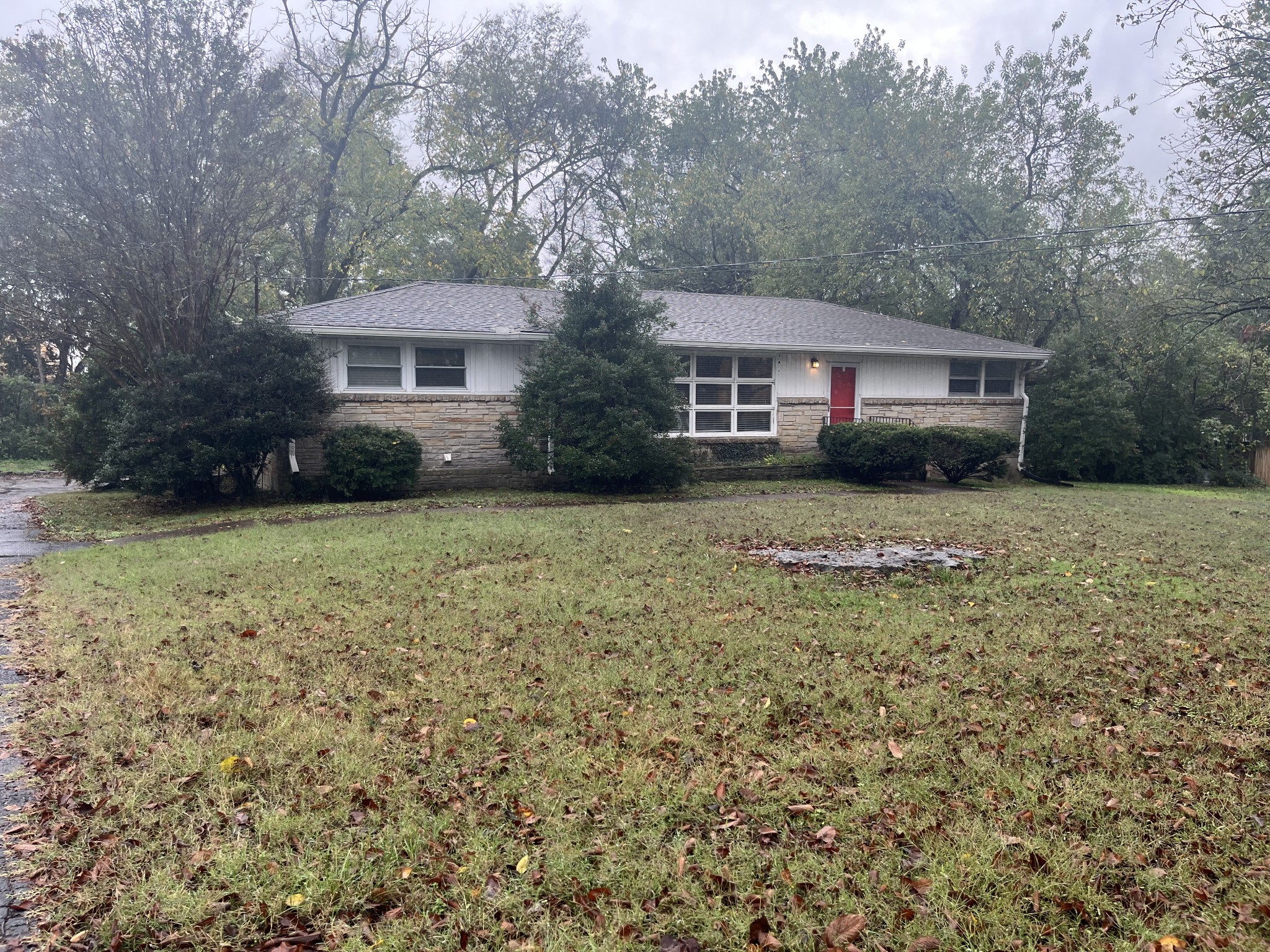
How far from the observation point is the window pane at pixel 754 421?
17547 millimetres

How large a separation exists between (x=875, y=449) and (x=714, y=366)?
3.96 metres

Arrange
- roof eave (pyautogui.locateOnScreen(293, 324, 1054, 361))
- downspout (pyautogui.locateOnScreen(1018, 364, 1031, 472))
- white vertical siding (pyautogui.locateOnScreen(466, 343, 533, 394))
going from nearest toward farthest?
roof eave (pyautogui.locateOnScreen(293, 324, 1054, 361))
white vertical siding (pyautogui.locateOnScreen(466, 343, 533, 394))
downspout (pyautogui.locateOnScreen(1018, 364, 1031, 472))

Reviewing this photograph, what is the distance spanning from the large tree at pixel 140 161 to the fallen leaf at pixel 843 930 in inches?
517

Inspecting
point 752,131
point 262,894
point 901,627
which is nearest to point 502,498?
point 901,627

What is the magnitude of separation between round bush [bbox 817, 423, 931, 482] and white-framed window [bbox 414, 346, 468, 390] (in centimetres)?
803

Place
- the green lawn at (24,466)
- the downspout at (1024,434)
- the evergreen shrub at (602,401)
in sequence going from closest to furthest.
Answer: the evergreen shrub at (602,401) → the downspout at (1024,434) → the green lawn at (24,466)

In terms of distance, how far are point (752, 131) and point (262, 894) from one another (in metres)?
36.9

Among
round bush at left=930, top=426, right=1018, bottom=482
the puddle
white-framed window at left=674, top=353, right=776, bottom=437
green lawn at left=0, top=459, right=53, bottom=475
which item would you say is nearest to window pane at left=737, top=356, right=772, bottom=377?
white-framed window at left=674, top=353, right=776, bottom=437

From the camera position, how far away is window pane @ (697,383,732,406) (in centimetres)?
1725

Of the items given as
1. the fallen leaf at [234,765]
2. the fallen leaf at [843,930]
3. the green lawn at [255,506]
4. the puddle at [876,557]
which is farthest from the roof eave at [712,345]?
the fallen leaf at [843,930]

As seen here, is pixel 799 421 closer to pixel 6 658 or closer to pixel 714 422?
pixel 714 422

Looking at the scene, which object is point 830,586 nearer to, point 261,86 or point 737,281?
point 261,86

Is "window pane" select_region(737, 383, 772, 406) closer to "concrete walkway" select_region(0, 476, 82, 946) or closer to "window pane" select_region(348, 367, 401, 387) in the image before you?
"window pane" select_region(348, 367, 401, 387)

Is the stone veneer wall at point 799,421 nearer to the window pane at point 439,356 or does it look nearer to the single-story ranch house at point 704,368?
the single-story ranch house at point 704,368
